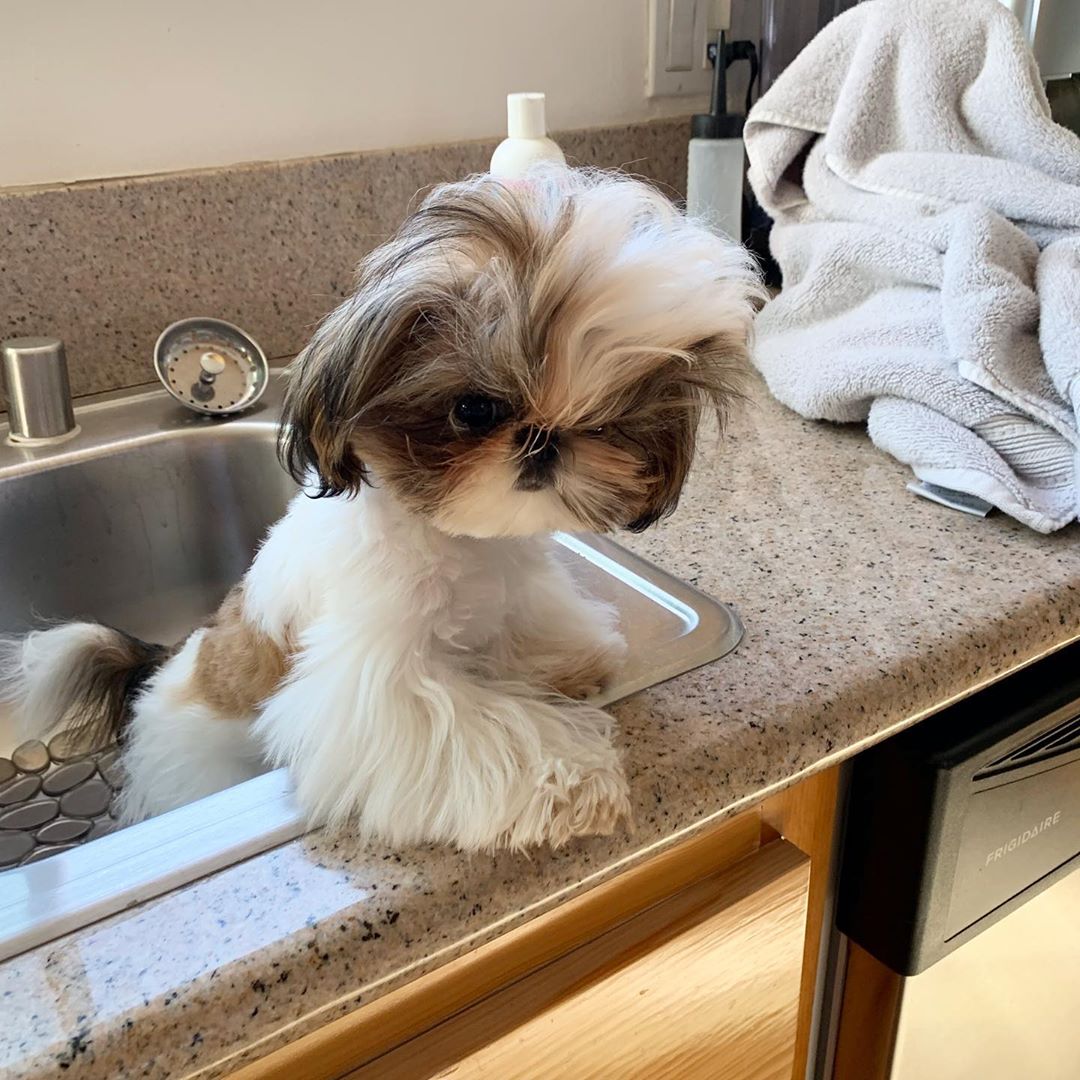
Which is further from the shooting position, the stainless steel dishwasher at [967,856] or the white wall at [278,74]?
the white wall at [278,74]

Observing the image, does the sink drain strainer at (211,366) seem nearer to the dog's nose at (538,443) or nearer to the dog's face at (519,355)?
the dog's face at (519,355)

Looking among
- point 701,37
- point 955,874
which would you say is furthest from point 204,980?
point 701,37

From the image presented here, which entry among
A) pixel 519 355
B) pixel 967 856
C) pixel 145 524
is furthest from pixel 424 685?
pixel 145 524

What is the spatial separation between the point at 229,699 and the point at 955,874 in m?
0.59

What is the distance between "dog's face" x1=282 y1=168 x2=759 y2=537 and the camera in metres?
0.58

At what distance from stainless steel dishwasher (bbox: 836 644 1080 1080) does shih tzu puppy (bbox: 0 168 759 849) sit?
27cm

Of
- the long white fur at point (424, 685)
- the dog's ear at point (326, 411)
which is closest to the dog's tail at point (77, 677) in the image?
the long white fur at point (424, 685)

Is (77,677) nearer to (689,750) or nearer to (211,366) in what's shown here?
(211,366)

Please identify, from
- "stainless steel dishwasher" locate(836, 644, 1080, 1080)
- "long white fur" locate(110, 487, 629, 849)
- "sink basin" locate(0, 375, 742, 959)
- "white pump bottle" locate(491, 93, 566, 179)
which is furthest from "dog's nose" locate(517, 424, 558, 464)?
"white pump bottle" locate(491, 93, 566, 179)

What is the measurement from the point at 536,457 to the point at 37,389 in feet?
2.18

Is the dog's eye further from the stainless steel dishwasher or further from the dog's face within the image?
the stainless steel dishwasher

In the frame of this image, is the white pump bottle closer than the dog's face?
No

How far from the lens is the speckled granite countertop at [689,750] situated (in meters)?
0.50

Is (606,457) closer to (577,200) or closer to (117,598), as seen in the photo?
(577,200)
